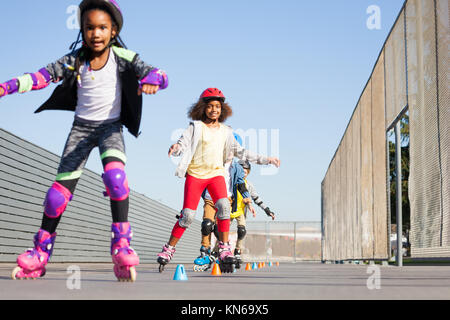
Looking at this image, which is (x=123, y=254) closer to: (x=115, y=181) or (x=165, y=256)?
(x=115, y=181)

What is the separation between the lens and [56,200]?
4023mm

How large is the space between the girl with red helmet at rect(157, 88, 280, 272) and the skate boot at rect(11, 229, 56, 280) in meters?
2.04

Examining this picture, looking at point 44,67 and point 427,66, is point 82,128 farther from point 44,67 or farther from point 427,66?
point 427,66

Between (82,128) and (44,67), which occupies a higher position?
(44,67)

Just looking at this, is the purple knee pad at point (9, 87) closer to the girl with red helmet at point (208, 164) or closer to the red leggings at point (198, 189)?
the girl with red helmet at point (208, 164)

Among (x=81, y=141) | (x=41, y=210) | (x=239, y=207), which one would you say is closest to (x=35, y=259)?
(x=81, y=141)

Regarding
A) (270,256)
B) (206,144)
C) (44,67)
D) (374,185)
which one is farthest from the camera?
(270,256)

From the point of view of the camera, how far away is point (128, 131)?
4.15 meters

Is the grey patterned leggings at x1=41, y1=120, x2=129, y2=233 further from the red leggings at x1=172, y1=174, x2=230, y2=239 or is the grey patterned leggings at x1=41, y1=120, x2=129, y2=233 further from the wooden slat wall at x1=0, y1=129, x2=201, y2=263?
the wooden slat wall at x1=0, y1=129, x2=201, y2=263

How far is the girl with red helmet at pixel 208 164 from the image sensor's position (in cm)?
605

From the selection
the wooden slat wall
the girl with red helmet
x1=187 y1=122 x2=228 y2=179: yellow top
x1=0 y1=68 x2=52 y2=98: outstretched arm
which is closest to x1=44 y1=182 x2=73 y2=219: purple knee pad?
x1=0 y1=68 x2=52 y2=98: outstretched arm

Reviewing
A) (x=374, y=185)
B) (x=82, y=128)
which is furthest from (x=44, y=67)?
(x=374, y=185)

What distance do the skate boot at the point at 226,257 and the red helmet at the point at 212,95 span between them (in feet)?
5.22
